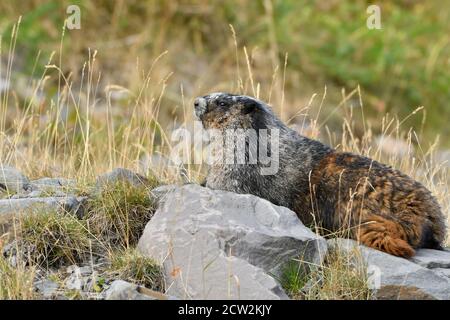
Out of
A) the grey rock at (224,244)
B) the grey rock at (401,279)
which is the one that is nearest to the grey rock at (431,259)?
the grey rock at (401,279)

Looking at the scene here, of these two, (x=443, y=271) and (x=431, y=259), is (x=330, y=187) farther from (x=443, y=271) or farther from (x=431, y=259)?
(x=443, y=271)

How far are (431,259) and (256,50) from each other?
30.4 ft

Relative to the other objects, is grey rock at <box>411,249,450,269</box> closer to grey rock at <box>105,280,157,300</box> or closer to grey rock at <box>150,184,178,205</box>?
grey rock at <box>150,184,178,205</box>

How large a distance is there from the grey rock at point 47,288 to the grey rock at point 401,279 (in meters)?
1.86

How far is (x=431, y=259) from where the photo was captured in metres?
5.92

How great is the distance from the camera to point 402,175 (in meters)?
6.34

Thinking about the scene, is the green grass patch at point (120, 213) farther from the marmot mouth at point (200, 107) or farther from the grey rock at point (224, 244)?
the marmot mouth at point (200, 107)

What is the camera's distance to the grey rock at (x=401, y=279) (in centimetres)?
538

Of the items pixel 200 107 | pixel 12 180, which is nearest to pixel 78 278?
pixel 12 180

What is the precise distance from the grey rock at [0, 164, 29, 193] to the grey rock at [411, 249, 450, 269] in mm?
2965

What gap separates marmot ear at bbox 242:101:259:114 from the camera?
6.77 m

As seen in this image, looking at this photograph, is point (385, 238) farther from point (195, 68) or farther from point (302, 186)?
point (195, 68)

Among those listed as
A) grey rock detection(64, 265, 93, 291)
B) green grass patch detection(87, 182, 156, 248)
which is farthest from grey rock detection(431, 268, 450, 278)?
grey rock detection(64, 265, 93, 291)
